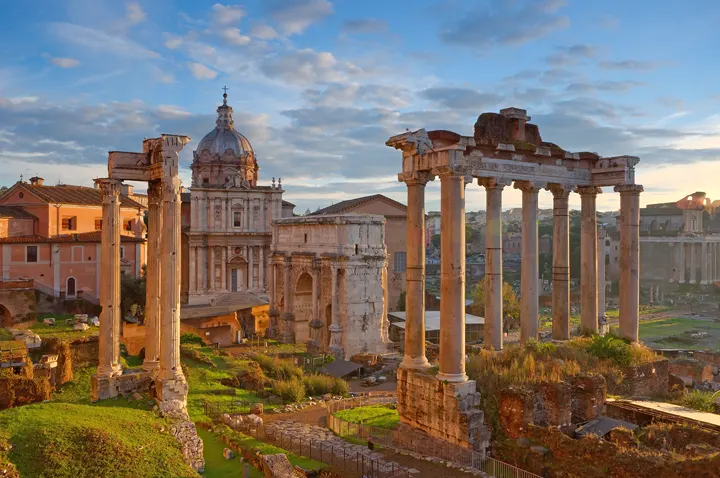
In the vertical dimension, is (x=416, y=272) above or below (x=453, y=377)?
above

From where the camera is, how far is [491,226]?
18.6m

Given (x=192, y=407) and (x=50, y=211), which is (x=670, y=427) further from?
(x=50, y=211)

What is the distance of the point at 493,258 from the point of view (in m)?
18.7

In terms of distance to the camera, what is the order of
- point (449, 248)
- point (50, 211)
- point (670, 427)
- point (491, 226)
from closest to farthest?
1. point (670, 427)
2. point (449, 248)
3. point (491, 226)
4. point (50, 211)

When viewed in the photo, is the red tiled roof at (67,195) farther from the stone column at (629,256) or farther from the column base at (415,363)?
the stone column at (629,256)

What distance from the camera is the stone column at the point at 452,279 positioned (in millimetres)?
15742

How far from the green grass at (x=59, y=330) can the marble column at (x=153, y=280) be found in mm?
12268

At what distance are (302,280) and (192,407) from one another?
24070 millimetres

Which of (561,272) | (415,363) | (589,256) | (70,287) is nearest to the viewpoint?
(415,363)

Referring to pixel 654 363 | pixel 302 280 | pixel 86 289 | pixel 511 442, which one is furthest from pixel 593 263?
pixel 86 289

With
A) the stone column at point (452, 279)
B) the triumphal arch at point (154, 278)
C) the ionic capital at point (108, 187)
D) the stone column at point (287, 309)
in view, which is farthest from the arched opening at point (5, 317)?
the stone column at point (452, 279)

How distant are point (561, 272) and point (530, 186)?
3.42m

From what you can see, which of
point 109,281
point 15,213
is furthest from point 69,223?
point 109,281

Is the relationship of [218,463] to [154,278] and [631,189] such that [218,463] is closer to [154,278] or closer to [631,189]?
[154,278]
